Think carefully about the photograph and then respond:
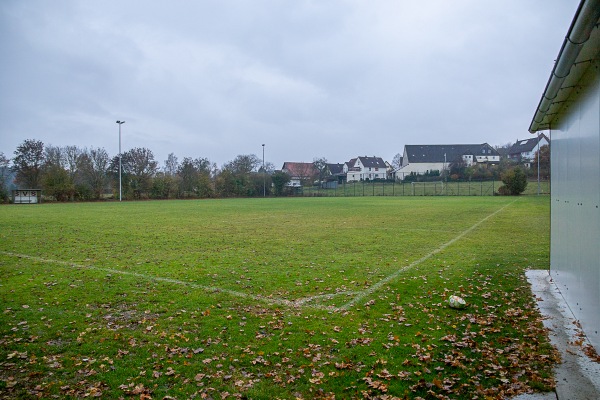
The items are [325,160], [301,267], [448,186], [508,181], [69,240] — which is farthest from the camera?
[325,160]

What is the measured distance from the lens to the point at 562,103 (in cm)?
592

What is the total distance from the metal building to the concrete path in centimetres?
17

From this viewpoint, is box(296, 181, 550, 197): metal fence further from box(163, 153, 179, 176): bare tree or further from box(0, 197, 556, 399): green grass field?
box(0, 197, 556, 399): green grass field

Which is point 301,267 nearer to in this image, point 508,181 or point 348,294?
point 348,294

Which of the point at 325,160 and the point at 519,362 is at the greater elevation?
the point at 325,160

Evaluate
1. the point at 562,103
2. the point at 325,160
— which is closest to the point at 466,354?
the point at 562,103

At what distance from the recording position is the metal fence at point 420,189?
201 feet

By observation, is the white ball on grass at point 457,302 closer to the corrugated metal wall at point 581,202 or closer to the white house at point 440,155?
the corrugated metal wall at point 581,202

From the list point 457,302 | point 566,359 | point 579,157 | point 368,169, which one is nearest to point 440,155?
point 368,169

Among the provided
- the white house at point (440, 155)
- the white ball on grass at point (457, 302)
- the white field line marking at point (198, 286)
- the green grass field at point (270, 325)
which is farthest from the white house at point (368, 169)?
the white ball on grass at point (457, 302)

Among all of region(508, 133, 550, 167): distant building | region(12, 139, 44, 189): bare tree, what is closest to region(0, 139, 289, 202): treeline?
region(12, 139, 44, 189): bare tree

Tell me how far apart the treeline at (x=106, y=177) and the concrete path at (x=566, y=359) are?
5241 cm

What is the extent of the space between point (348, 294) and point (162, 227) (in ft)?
45.0

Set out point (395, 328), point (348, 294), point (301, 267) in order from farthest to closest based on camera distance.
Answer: point (301, 267) < point (348, 294) < point (395, 328)
